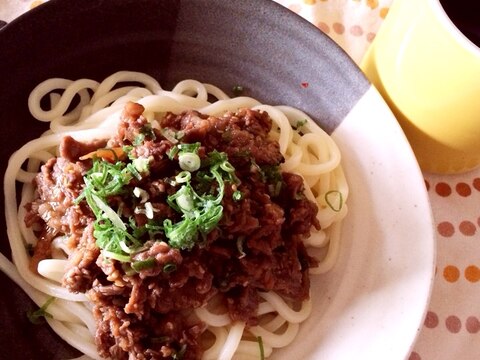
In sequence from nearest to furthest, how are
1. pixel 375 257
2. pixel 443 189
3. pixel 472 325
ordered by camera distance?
pixel 375 257 < pixel 472 325 < pixel 443 189

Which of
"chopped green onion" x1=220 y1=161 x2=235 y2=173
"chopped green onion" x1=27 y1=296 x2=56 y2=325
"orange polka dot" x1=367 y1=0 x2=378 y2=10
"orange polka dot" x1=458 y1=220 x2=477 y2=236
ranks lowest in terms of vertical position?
"orange polka dot" x1=458 y1=220 x2=477 y2=236

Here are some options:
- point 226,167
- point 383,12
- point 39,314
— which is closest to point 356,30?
point 383,12

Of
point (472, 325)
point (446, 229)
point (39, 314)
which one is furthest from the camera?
point (446, 229)

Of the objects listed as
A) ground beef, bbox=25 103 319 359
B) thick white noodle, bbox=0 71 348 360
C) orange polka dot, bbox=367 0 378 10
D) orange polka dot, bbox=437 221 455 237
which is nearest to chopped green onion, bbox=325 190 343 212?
thick white noodle, bbox=0 71 348 360

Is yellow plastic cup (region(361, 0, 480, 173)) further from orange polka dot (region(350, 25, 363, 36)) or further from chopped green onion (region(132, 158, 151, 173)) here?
chopped green onion (region(132, 158, 151, 173))

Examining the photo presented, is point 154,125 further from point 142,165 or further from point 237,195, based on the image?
point 237,195

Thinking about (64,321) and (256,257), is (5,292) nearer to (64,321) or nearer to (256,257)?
(64,321)
